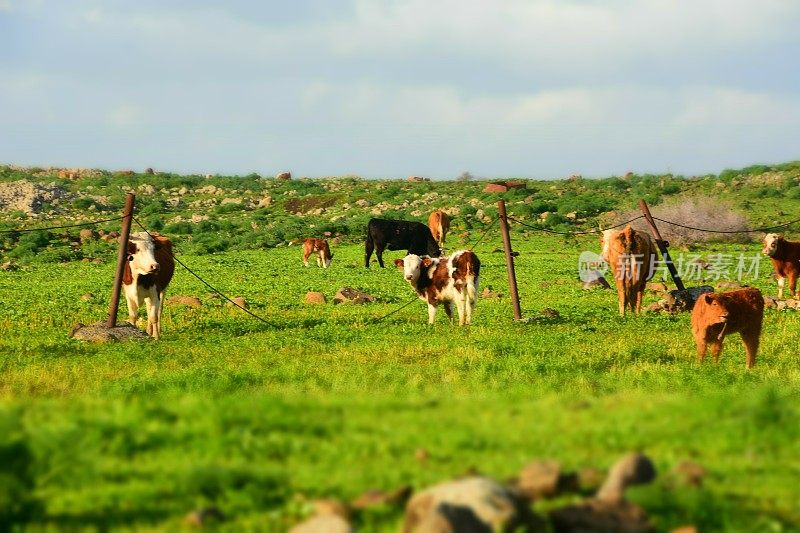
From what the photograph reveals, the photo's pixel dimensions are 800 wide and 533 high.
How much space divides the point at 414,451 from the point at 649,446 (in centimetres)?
212

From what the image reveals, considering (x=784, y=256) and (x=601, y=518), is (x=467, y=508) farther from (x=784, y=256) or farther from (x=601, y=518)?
(x=784, y=256)

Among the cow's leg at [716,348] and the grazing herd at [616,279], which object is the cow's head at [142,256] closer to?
the grazing herd at [616,279]

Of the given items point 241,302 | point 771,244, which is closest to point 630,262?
point 771,244

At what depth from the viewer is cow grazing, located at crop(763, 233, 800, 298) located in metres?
29.8

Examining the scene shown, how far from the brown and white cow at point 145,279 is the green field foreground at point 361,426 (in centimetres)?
216

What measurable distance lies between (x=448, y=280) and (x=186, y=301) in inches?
335

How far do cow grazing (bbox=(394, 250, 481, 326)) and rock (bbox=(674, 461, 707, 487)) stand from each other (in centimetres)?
1556

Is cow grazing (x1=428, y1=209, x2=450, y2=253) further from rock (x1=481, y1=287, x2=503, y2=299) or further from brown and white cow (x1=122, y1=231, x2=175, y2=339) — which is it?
brown and white cow (x1=122, y1=231, x2=175, y2=339)

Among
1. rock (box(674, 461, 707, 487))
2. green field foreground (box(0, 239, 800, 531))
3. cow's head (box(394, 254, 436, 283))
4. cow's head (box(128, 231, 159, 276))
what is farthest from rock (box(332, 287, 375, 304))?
rock (box(674, 461, 707, 487))

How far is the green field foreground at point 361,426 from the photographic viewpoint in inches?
286

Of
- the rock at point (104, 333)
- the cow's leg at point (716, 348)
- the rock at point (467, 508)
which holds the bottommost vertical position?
the rock at point (104, 333)

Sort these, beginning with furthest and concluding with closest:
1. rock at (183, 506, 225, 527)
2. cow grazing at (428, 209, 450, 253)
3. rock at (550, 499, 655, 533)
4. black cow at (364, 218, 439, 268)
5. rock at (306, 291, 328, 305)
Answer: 1. cow grazing at (428, 209, 450, 253)
2. black cow at (364, 218, 439, 268)
3. rock at (306, 291, 328, 305)
4. rock at (183, 506, 225, 527)
5. rock at (550, 499, 655, 533)

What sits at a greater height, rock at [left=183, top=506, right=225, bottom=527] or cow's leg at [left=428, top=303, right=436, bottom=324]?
rock at [left=183, top=506, right=225, bottom=527]

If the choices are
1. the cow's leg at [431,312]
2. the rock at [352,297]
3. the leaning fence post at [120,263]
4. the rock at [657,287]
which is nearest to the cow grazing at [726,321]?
the cow's leg at [431,312]
